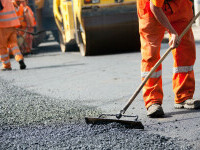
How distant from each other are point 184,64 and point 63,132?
1.50 metres

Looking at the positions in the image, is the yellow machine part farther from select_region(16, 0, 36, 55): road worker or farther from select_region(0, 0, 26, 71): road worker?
select_region(0, 0, 26, 71): road worker

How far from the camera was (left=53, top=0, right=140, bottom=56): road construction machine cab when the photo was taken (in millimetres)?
10641

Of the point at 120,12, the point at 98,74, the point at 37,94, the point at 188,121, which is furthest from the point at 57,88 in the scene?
the point at 120,12

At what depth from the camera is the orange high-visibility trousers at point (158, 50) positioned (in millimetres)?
4762

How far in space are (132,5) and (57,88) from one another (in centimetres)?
428

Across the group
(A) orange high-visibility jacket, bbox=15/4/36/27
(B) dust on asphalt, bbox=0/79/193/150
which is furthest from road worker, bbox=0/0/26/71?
(B) dust on asphalt, bbox=0/79/193/150

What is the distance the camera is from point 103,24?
35.4 ft

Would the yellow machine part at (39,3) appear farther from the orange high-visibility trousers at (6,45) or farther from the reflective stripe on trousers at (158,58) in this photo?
the reflective stripe on trousers at (158,58)

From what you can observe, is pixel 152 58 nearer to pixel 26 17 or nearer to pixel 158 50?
pixel 158 50

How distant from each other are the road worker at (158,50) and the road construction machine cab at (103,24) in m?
5.80

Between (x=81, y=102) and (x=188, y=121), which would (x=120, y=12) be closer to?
(x=81, y=102)

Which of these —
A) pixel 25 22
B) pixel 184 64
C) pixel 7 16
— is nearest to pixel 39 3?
pixel 25 22

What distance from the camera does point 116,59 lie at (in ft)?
33.9

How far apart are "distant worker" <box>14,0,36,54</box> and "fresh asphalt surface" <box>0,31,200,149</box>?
5194mm
